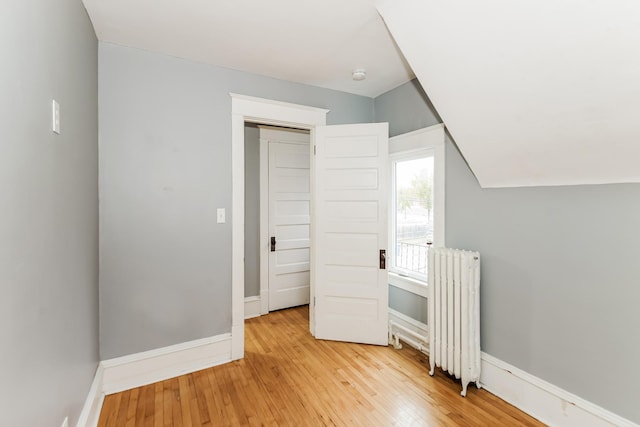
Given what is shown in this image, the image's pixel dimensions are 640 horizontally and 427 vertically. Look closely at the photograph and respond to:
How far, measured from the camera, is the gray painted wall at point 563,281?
168 cm

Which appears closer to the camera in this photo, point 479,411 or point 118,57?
point 479,411

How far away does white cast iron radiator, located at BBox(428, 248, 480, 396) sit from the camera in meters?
2.24

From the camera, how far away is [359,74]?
2.86 m

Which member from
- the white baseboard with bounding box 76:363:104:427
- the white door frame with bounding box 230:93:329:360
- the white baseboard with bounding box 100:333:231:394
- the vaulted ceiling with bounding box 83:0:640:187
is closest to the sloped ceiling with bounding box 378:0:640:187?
the vaulted ceiling with bounding box 83:0:640:187

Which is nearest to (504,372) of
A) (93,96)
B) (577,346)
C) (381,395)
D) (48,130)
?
(577,346)

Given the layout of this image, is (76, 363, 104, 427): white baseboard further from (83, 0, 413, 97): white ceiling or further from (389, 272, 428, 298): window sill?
(389, 272, 428, 298): window sill

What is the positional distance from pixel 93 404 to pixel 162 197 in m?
1.42

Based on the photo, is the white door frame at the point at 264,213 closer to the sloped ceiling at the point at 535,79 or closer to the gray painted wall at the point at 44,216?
the gray painted wall at the point at 44,216

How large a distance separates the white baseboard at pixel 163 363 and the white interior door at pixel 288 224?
135 cm

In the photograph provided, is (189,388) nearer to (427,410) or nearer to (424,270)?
(427,410)

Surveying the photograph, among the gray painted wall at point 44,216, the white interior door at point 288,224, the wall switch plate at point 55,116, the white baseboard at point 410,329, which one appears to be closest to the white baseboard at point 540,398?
the white baseboard at point 410,329

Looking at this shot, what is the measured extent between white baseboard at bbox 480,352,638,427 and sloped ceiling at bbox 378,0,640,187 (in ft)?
4.20

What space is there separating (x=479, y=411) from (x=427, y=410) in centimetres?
34

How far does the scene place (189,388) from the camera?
2.35 metres
